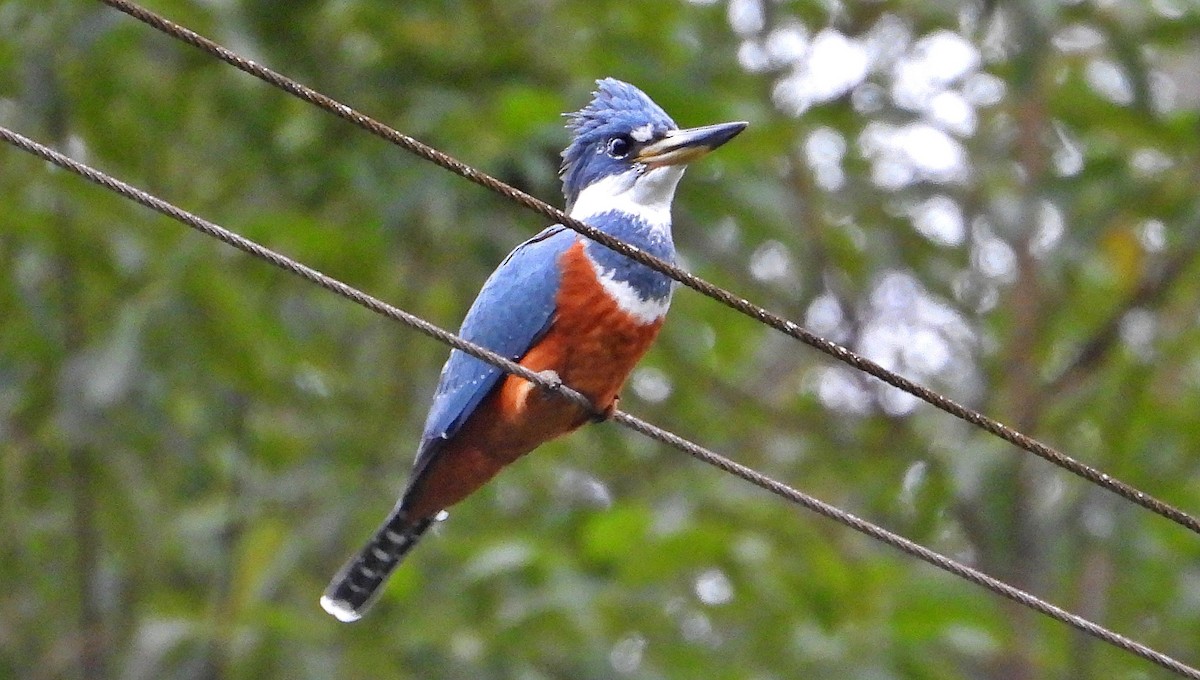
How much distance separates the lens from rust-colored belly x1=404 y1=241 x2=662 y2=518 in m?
3.45

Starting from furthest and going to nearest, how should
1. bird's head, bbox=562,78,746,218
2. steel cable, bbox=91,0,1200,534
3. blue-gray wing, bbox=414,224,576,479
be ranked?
bird's head, bbox=562,78,746,218
blue-gray wing, bbox=414,224,576,479
steel cable, bbox=91,0,1200,534

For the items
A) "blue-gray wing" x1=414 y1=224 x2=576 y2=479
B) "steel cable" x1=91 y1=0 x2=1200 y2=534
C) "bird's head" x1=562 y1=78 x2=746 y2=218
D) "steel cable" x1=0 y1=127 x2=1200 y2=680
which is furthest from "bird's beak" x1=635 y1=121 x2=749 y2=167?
"steel cable" x1=91 y1=0 x2=1200 y2=534

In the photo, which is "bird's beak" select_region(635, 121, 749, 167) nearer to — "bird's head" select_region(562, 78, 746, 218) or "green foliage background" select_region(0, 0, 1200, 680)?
"bird's head" select_region(562, 78, 746, 218)

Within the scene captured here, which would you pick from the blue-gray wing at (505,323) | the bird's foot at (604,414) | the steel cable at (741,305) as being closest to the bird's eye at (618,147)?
the blue-gray wing at (505,323)

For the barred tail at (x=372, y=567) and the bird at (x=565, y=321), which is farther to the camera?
the barred tail at (x=372, y=567)

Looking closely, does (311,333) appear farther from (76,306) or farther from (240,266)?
(76,306)

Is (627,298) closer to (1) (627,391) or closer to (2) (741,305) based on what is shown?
(2) (741,305)

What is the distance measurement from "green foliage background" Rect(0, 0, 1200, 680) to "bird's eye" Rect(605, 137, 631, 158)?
80 centimetres

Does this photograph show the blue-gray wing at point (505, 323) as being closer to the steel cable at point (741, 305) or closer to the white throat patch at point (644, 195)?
the white throat patch at point (644, 195)

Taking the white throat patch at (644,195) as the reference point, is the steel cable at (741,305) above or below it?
above

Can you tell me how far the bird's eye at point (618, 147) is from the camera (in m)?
3.85

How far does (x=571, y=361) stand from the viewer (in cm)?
347

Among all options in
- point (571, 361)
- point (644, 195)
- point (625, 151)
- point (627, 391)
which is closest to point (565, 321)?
point (571, 361)

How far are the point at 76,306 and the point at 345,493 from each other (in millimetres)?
1006
